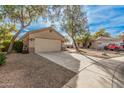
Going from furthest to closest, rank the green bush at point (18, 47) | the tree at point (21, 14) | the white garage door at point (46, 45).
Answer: the green bush at point (18, 47) < the white garage door at point (46, 45) < the tree at point (21, 14)

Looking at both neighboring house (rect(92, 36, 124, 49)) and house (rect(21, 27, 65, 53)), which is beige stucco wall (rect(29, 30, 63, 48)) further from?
neighboring house (rect(92, 36, 124, 49))

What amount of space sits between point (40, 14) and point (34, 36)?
8.46ft

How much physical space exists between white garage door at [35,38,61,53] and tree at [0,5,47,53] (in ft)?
6.68

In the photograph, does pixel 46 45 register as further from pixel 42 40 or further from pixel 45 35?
pixel 45 35

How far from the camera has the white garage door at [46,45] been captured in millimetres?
11175

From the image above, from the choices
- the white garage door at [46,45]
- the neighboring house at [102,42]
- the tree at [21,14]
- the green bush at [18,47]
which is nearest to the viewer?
the tree at [21,14]

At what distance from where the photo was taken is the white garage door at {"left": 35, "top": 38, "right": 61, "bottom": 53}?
440 inches

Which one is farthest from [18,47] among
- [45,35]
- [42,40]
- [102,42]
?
[102,42]

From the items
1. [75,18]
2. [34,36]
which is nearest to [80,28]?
[75,18]

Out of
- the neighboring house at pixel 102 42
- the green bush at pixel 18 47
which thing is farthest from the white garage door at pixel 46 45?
the neighboring house at pixel 102 42

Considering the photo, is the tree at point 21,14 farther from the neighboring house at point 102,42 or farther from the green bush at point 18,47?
the neighboring house at point 102,42

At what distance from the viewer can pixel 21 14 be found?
30.8ft

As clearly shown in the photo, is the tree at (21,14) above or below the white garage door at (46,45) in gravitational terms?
above

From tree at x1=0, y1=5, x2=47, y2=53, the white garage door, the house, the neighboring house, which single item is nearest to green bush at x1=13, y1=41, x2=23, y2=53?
the house
